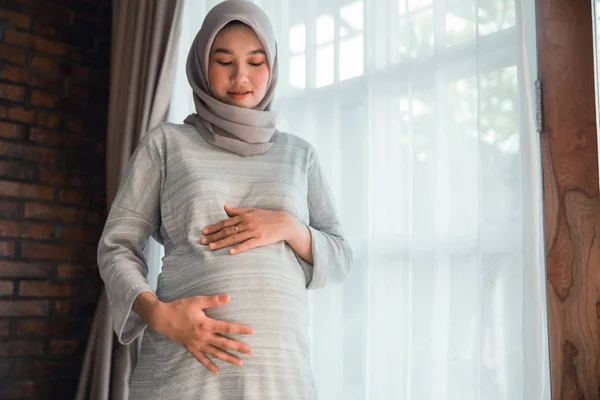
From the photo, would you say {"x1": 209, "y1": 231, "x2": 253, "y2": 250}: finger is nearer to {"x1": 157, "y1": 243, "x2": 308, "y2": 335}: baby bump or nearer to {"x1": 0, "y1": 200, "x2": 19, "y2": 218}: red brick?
{"x1": 157, "y1": 243, "x2": 308, "y2": 335}: baby bump

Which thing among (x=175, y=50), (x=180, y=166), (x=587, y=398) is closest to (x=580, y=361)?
(x=587, y=398)

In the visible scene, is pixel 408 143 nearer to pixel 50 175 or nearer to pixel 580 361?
pixel 580 361

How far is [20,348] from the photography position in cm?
251

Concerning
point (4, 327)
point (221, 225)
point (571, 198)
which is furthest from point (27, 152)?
point (571, 198)

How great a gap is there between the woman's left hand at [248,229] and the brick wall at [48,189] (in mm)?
1348

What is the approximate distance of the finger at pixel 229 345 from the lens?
1.33 meters

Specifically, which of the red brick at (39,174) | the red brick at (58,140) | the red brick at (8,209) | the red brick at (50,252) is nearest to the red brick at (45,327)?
the red brick at (50,252)

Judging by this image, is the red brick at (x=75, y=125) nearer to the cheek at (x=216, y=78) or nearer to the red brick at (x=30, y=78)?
the red brick at (x=30, y=78)

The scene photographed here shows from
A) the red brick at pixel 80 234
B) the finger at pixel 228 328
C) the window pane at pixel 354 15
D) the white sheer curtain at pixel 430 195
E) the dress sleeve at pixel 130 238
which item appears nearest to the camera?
the finger at pixel 228 328

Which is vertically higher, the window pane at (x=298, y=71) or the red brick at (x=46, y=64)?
the red brick at (x=46, y=64)

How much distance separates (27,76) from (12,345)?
962 millimetres

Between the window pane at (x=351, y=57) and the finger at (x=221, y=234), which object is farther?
the window pane at (x=351, y=57)

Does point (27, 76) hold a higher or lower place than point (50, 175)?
higher

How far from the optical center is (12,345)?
2.49 m
